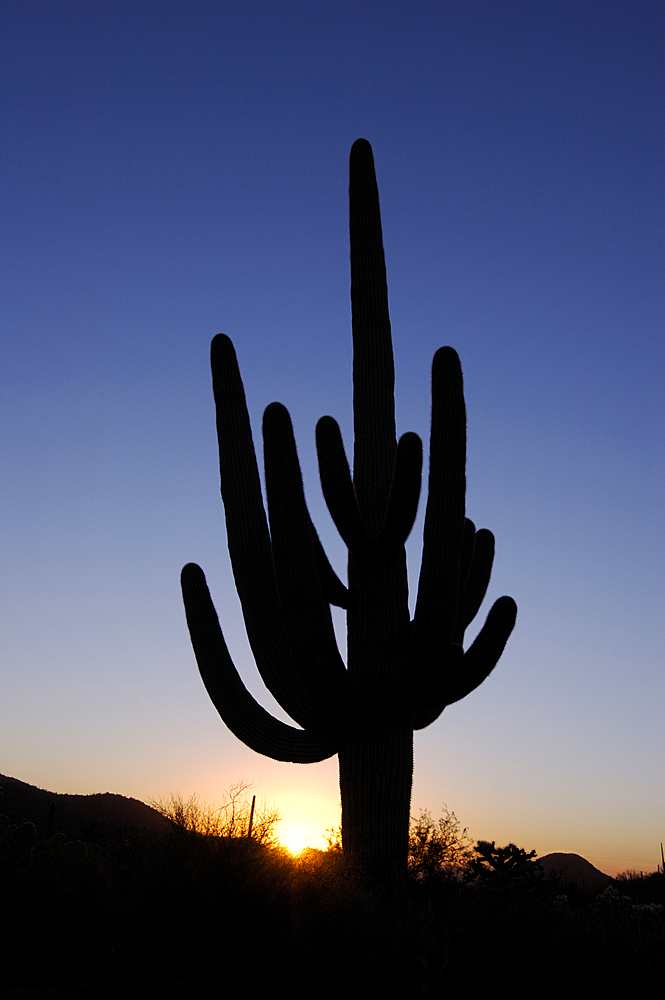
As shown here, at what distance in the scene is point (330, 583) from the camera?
11.4 m

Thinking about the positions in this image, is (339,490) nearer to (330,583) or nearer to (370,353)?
(330,583)

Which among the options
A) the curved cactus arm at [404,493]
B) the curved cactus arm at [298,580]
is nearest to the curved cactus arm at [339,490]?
the curved cactus arm at [404,493]

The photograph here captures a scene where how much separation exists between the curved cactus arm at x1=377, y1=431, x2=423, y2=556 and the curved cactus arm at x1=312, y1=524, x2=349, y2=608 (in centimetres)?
84

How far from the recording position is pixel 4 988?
7102 mm

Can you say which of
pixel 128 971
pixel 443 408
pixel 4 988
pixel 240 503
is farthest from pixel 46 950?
pixel 443 408

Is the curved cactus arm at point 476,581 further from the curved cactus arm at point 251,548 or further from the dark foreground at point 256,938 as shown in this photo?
the dark foreground at point 256,938

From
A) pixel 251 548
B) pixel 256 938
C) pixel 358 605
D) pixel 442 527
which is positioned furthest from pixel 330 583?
pixel 256 938

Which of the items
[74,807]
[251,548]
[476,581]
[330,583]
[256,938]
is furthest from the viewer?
[74,807]

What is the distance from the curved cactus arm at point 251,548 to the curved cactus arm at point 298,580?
0.30 m

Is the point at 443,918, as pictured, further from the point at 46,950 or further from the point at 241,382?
the point at 241,382

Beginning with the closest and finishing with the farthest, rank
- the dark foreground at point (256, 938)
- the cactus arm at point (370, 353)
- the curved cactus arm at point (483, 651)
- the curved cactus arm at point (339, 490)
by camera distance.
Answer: the dark foreground at point (256, 938)
the curved cactus arm at point (483, 651)
the curved cactus arm at point (339, 490)
the cactus arm at point (370, 353)

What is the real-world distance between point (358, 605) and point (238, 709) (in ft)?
6.85

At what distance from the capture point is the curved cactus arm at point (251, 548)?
1046 centimetres

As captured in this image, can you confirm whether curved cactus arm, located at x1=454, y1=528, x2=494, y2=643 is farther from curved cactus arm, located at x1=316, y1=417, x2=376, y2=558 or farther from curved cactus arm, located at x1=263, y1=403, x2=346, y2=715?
curved cactus arm, located at x1=263, y1=403, x2=346, y2=715
